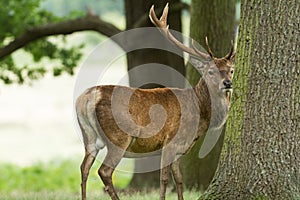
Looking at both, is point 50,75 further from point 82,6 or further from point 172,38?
point 172,38

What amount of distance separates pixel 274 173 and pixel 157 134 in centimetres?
147

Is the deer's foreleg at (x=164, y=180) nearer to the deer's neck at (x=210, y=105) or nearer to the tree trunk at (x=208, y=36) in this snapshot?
the deer's neck at (x=210, y=105)

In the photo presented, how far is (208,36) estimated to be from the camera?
31.9 feet

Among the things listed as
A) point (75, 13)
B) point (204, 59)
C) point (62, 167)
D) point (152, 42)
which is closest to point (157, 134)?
point (204, 59)

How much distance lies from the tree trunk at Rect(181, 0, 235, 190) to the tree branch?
2256mm

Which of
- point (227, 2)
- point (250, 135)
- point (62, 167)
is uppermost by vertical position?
point (227, 2)

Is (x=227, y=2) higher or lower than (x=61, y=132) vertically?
higher

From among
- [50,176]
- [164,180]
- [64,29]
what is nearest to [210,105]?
[164,180]

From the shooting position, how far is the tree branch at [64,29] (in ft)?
38.3

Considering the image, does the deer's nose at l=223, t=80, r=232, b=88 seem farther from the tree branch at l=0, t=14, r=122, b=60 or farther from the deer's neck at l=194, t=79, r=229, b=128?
the tree branch at l=0, t=14, r=122, b=60

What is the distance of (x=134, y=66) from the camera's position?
11.6 meters

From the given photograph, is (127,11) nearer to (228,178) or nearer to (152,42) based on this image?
(152,42)

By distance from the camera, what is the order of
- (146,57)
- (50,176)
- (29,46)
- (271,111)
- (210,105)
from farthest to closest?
(50,176), (29,46), (146,57), (210,105), (271,111)

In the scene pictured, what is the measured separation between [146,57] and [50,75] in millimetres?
13934
